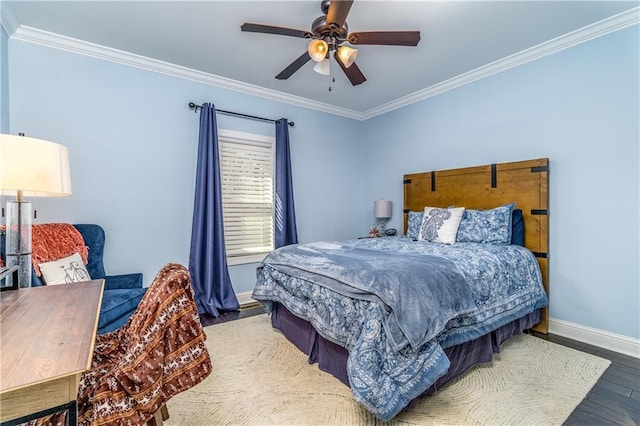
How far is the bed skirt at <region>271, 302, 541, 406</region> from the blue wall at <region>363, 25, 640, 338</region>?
0.54 meters

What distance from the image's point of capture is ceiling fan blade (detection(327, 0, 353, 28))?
Result: 6.14 ft

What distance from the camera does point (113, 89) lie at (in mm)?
3199

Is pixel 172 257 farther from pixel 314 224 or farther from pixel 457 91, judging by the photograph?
pixel 457 91

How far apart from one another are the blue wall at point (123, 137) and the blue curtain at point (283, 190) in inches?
9.6

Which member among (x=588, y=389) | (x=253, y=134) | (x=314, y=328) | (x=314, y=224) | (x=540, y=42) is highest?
(x=540, y=42)

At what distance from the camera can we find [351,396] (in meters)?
1.98

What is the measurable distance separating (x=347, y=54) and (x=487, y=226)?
2103 mm

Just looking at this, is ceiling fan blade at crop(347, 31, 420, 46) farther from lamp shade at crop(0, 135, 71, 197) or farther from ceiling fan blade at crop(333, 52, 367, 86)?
lamp shade at crop(0, 135, 71, 197)

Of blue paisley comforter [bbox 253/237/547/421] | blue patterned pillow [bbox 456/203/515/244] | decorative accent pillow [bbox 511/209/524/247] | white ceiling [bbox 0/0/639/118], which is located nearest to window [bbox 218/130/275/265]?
white ceiling [bbox 0/0/639/118]

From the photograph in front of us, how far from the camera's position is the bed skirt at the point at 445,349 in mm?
2098

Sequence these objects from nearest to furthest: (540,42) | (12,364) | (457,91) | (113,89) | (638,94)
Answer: (12,364) → (638,94) → (540,42) → (113,89) → (457,91)

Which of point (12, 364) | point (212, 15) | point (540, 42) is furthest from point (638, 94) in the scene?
point (12, 364)

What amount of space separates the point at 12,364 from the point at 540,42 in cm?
415

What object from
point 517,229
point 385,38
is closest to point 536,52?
point 517,229
